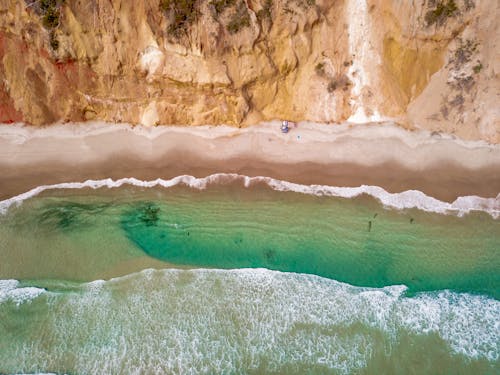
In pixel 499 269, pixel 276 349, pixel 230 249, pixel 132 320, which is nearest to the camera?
pixel 276 349

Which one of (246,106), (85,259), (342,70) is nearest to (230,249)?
(85,259)

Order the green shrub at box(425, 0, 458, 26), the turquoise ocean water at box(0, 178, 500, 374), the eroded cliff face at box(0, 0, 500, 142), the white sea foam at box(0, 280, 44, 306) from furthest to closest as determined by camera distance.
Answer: the eroded cliff face at box(0, 0, 500, 142)
the green shrub at box(425, 0, 458, 26)
the white sea foam at box(0, 280, 44, 306)
the turquoise ocean water at box(0, 178, 500, 374)

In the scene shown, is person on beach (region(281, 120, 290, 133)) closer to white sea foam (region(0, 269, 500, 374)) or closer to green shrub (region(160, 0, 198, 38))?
green shrub (region(160, 0, 198, 38))

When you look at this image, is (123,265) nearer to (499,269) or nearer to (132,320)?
(132,320)

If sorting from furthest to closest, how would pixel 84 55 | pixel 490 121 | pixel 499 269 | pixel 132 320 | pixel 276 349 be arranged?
pixel 84 55
pixel 490 121
pixel 499 269
pixel 132 320
pixel 276 349

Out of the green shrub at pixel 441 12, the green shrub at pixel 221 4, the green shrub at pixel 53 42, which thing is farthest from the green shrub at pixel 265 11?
the green shrub at pixel 53 42

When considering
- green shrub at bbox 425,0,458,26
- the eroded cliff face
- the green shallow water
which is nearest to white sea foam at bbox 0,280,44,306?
the green shallow water

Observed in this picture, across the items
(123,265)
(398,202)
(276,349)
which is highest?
(398,202)
